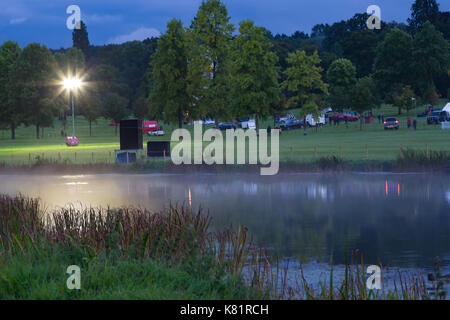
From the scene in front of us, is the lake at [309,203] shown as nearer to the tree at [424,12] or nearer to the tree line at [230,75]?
the tree line at [230,75]

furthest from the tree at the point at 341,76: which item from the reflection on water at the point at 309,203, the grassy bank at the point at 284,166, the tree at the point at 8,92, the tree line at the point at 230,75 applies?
the reflection on water at the point at 309,203

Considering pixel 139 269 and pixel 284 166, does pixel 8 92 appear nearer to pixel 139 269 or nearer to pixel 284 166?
pixel 284 166

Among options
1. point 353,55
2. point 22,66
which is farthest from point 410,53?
point 22,66

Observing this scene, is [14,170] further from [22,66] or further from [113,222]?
[22,66]

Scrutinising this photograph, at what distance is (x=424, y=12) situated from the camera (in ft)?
468

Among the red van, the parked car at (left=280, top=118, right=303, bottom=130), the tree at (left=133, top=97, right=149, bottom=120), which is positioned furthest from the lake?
the tree at (left=133, top=97, right=149, bottom=120)

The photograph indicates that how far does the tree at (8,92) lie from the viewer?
327 ft

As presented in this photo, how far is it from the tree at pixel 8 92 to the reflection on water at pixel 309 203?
61.9m

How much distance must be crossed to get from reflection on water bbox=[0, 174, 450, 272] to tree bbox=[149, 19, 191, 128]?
43.2m

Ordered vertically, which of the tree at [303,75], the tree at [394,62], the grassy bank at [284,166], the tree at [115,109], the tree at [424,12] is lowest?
the grassy bank at [284,166]

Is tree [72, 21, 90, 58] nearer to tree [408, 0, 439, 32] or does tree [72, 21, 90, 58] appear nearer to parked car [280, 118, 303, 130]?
tree [408, 0, 439, 32]

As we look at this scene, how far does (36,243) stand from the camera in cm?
1238

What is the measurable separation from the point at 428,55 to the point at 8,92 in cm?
7068

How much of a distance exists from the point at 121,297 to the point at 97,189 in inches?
946
